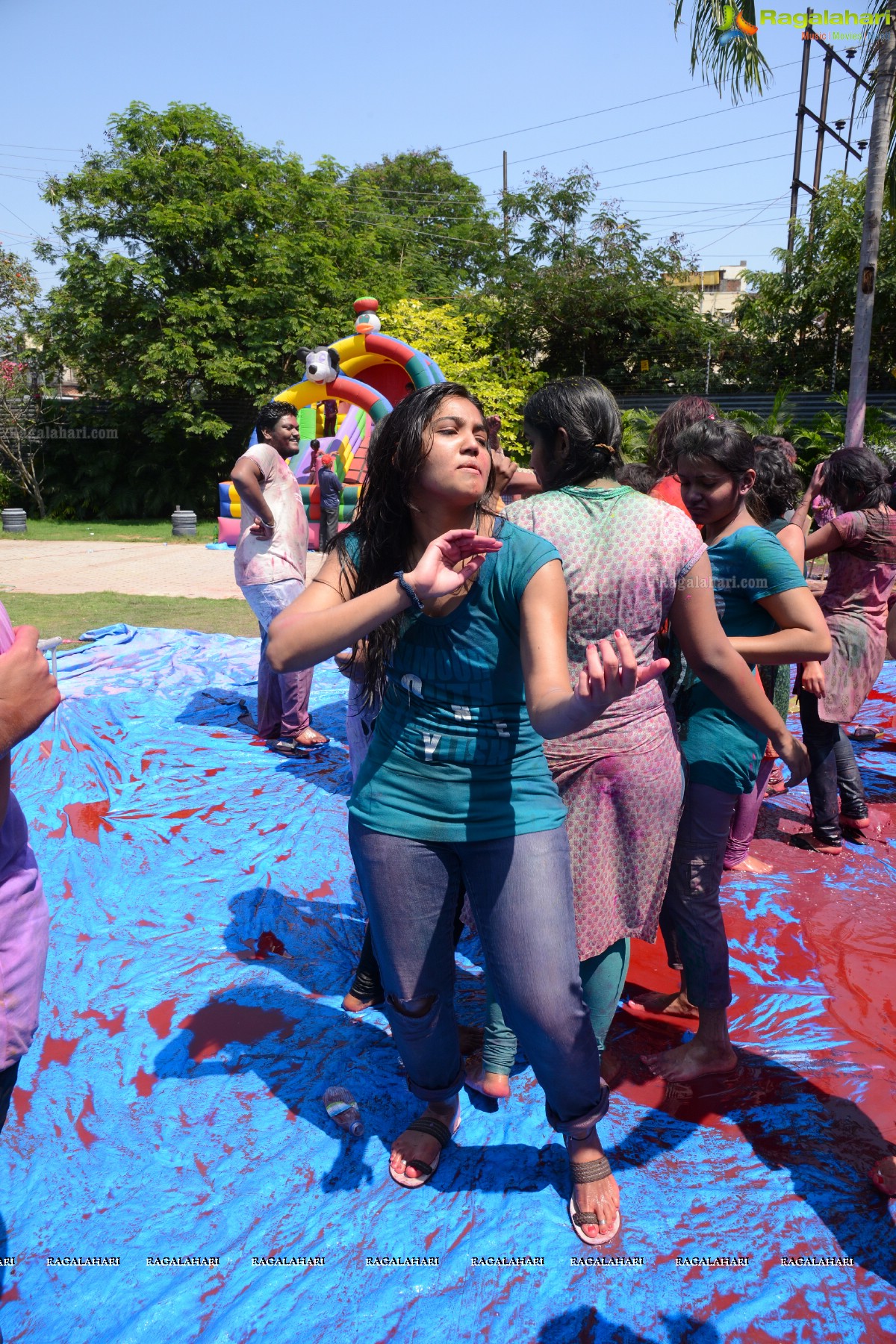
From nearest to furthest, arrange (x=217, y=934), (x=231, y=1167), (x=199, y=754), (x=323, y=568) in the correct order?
1. (x=323, y=568)
2. (x=231, y=1167)
3. (x=217, y=934)
4. (x=199, y=754)

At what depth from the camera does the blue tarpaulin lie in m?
1.89

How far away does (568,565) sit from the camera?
210 centimetres

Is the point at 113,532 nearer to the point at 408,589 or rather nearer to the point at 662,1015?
the point at 662,1015

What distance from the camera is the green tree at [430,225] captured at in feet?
91.5

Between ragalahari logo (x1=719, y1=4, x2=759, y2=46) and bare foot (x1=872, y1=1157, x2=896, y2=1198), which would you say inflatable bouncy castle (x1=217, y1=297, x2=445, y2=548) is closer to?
ragalahari logo (x1=719, y1=4, x2=759, y2=46)

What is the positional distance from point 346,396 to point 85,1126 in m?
11.5

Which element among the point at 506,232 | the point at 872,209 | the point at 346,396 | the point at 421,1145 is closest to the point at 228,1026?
the point at 421,1145

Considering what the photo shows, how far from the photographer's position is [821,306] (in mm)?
18719

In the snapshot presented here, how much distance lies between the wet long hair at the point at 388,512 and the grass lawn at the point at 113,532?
16102 mm

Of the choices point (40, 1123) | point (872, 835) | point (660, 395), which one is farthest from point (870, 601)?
point (660, 395)

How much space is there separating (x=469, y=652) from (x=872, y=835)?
305 centimetres

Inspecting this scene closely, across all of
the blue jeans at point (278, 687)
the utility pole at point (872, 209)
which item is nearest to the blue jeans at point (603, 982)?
the blue jeans at point (278, 687)

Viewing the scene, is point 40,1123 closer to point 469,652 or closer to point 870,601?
point 469,652

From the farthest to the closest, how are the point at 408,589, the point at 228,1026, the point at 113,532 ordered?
the point at 113,532, the point at 228,1026, the point at 408,589
